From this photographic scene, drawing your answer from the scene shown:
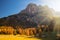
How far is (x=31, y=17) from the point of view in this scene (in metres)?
2.69

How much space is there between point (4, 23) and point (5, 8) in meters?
0.31

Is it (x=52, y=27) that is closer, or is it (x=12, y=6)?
(x=52, y=27)

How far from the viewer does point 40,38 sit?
2.62 m

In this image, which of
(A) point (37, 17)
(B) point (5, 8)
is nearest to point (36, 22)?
(A) point (37, 17)

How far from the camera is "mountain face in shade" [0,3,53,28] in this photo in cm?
264

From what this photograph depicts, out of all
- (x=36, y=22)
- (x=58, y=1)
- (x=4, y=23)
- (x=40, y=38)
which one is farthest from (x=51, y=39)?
(x=4, y=23)

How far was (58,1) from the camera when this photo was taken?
8.71ft

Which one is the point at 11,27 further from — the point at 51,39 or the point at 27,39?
the point at 51,39

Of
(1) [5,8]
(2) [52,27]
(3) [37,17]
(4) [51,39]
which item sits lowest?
(4) [51,39]

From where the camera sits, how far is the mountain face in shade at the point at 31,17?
2641 millimetres

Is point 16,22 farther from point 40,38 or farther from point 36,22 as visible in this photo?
point 40,38

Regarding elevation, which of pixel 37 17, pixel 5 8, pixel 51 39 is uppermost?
pixel 5 8

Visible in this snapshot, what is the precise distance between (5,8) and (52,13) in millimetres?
953

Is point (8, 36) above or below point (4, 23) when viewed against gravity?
below
